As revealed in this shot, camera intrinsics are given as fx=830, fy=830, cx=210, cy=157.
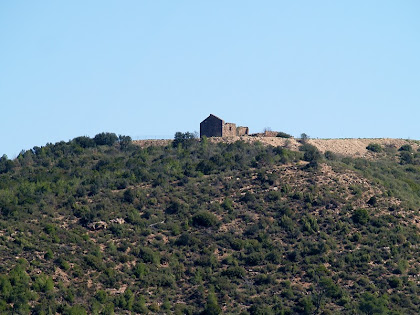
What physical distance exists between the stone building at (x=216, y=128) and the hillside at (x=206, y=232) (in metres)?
3.67

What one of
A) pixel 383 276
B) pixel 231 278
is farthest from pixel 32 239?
pixel 383 276

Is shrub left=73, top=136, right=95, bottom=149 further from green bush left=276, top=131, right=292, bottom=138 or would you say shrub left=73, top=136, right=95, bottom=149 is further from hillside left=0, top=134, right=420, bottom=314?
green bush left=276, top=131, right=292, bottom=138

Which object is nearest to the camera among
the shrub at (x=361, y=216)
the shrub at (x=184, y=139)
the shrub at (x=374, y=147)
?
the shrub at (x=361, y=216)

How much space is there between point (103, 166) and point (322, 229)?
2495cm

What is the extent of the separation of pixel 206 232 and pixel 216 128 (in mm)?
24640

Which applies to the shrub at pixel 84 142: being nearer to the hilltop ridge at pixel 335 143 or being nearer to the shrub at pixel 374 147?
the hilltop ridge at pixel 335 143

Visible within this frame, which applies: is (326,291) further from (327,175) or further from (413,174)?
(413,174)

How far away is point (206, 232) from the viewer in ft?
241

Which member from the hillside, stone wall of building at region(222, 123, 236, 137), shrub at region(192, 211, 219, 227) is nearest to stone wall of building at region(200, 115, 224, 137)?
stone wall of building at region(222, 123, 236, 137)

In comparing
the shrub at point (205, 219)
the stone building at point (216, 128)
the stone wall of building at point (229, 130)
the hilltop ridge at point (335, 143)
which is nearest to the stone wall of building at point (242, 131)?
the stone building at point (216, 128)

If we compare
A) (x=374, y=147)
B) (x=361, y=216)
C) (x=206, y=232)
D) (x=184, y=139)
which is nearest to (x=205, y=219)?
(x=206, y=232)

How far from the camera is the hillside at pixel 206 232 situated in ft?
208

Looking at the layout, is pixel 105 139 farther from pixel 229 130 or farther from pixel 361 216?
pixel 361 216

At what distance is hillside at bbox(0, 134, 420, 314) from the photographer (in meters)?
63.3
